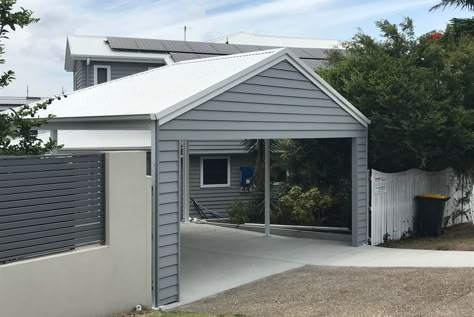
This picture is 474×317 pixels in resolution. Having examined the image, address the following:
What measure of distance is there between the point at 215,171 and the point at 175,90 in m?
11.8

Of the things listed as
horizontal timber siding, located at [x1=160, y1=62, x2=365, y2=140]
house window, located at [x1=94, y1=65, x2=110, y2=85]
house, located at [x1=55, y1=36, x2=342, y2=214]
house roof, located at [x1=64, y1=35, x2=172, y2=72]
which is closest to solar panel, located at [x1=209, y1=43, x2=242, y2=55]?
house, located at [x1=55, y1=36, x2=342, y2=214]

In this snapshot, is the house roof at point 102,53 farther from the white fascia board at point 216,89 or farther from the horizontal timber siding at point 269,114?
the white fascia board at point 216,89

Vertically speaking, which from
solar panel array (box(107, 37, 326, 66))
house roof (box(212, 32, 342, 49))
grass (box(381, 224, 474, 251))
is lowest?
grass (box(381, 224, 474, 251))

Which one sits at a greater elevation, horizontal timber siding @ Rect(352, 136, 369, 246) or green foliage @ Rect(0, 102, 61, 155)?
green foliage @ Rect(0, 102, 61, 155)

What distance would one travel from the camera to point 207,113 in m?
8.96

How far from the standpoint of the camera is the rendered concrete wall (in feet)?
21.7

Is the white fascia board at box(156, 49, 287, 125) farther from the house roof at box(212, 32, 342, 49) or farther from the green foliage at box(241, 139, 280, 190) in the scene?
the house roof at box(212, 32, 342, 49)

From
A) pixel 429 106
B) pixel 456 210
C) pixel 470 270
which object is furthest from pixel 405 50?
pixel 470 270

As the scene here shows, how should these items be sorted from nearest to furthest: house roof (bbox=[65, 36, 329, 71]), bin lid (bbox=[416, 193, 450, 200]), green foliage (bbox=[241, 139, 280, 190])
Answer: bin lid (bbox=[416, 193, 450, 200]), green foliage (bbox=[241, 139, 280, 190]), house roof (bbox=[65, 36, 329, 71])

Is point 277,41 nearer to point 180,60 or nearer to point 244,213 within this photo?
point 180,60

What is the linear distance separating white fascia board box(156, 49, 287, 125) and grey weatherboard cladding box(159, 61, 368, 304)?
0.09 metres

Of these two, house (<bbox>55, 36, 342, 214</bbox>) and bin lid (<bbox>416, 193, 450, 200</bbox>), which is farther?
house (<bbox>55, 36, 342, 214</bbox>)

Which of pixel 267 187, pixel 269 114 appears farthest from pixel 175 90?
pixel 267 187

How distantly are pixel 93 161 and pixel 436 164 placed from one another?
30.2 ft
